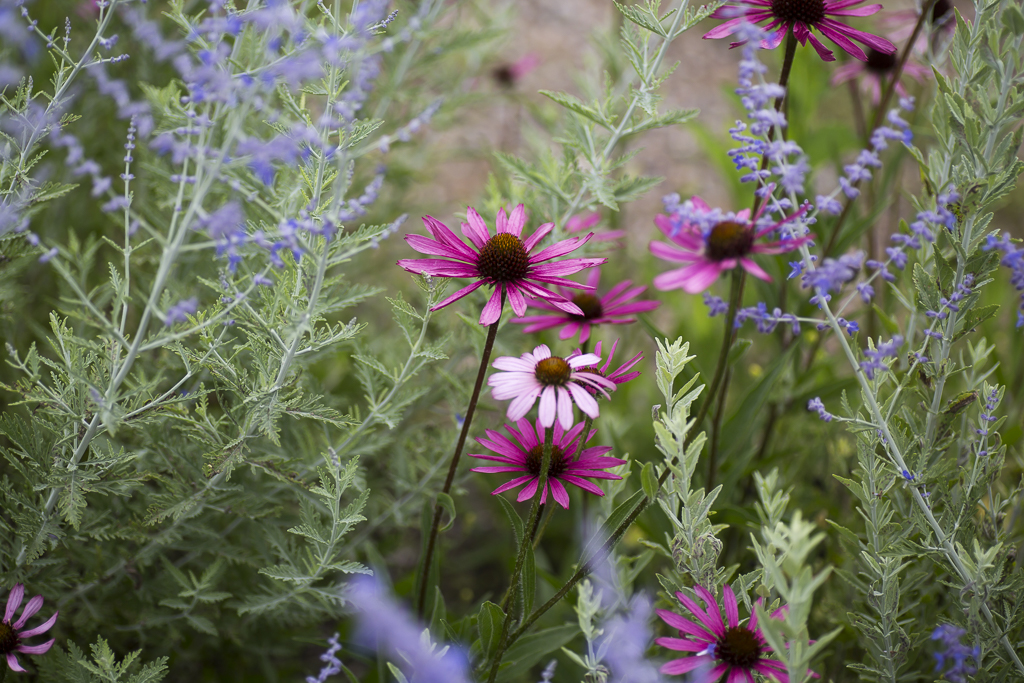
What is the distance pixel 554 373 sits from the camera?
650 mm

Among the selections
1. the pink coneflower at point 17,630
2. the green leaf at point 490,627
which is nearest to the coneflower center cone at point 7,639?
the pink coneflower at point 17,630

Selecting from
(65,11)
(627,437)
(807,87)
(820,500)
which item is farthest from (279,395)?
(807,87)

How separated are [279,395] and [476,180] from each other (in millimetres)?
1544

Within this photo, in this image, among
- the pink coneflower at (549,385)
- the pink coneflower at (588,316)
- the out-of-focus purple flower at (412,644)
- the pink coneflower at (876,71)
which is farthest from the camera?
the pink coneflower at (876,71)

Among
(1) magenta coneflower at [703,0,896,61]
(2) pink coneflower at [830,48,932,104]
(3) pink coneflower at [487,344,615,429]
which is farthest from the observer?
(2) pink coneflower at [830,48,932,104]

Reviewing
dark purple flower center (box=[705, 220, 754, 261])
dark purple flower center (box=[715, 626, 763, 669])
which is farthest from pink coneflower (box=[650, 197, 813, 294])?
dark purple flower center (box=[715, 626, 763, 669])

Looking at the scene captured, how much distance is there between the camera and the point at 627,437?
1.33m

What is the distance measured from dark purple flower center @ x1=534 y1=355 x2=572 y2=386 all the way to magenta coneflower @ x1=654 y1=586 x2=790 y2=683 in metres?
0.25

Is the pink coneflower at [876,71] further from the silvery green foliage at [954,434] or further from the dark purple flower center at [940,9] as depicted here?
the silvery green foliage at [954,434]

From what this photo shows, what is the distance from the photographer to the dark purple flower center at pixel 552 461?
705 millimetres

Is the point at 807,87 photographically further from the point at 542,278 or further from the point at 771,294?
the point at 542,278

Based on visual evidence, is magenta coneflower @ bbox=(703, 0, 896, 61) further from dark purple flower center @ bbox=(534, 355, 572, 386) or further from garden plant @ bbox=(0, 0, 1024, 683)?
dark purple flower center @ bbox=(534, 355, 572, 386)

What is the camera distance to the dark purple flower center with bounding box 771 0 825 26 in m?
0.77

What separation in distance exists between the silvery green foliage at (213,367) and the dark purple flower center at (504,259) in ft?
0.24
